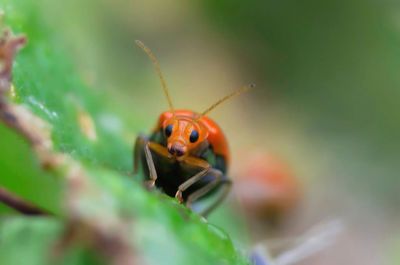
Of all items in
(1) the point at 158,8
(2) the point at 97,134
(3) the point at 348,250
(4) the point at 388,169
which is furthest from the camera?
(1) the point at 158,8

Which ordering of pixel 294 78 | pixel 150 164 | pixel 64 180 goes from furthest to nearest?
pixel 294 78, pixel 150 164, pixel 64 180

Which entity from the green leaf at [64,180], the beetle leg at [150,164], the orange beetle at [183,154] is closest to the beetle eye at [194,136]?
the orange beetle at [183,154]

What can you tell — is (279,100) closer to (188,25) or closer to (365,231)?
(188,25)

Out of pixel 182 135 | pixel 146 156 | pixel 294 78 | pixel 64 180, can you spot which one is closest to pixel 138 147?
pixel 146 156

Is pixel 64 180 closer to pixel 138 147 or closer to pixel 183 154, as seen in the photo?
pixel 183 154

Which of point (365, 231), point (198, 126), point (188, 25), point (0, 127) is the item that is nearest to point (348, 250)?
point (365, 231)

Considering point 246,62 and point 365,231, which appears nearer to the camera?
point 365,231
